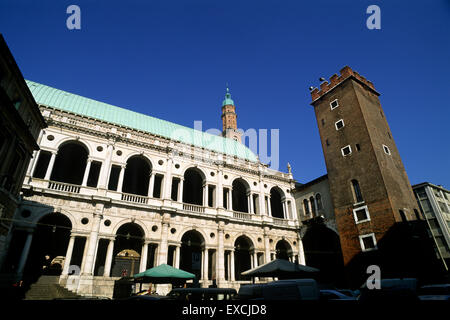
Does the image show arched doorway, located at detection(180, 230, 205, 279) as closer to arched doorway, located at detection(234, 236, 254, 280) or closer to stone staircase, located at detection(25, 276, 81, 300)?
arched doorway, located at detection(234, 236, 254, 280)

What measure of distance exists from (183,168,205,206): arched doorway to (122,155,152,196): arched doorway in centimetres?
479

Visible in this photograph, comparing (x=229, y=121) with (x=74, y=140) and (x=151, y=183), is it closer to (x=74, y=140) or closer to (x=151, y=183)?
(x=151, y=183)

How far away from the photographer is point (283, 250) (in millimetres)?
31594

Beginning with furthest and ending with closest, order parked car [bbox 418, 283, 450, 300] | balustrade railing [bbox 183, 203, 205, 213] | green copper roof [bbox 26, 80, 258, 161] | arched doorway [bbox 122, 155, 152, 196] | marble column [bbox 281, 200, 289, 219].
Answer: marble column [bbox 281, 200, 289, 219], arched doorway [bbox 122, 155, 152, 196], green copper roof [bbox 26, 80, 258, 161], balustrade railing [bbox 183, 203, 205, 213], parked car [bbox 418, 283, 450, 300]

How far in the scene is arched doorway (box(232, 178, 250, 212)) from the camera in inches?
1330

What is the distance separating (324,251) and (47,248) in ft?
96.5

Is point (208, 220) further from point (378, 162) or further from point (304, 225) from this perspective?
point (378, 162)

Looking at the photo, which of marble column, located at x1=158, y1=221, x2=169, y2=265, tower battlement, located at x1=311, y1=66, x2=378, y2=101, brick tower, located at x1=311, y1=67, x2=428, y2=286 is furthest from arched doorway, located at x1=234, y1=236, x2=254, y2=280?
tower battlement, located at x1=311, y1=66, x2=378, y2=101

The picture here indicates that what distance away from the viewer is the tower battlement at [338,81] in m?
29.9

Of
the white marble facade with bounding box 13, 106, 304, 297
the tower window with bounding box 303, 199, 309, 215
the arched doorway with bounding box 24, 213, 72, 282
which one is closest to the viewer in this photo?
the white marble facade with bounding box 13, 106, 304, 297

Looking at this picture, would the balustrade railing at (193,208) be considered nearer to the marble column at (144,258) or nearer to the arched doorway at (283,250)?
the marble column at (144,258)

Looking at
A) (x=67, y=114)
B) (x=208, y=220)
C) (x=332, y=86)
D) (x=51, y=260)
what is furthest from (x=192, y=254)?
(x=332, y=86)

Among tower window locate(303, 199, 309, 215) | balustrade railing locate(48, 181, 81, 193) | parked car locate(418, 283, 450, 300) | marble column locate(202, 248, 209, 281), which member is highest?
tower window locate(303, 199, 309, 215)

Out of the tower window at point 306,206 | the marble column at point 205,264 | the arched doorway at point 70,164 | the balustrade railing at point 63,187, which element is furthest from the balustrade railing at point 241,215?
the arched doorway at point 70,164
